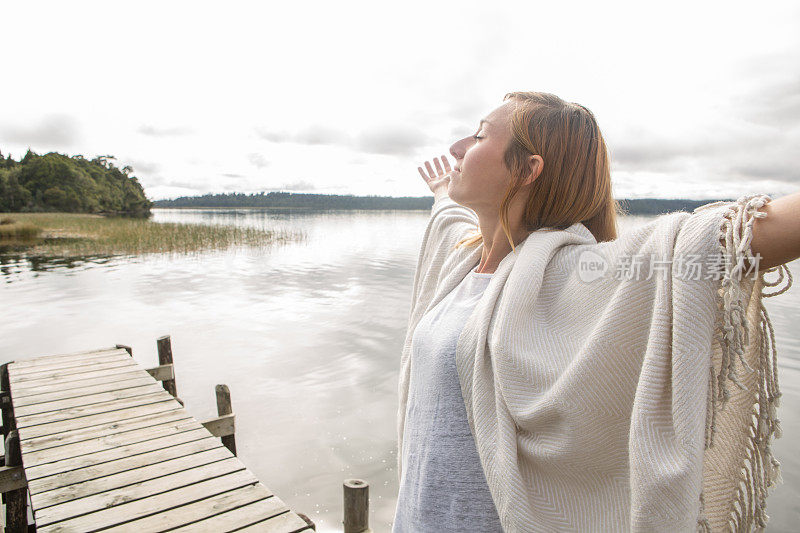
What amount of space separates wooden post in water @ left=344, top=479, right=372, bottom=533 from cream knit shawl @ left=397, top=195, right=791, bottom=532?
2.47m

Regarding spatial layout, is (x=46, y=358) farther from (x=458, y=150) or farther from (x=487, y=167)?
(x=487, y=167)

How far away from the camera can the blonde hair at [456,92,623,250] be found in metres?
1.48

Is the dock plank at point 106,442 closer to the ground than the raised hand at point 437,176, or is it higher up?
closer to the ground

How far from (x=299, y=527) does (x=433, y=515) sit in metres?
2.08

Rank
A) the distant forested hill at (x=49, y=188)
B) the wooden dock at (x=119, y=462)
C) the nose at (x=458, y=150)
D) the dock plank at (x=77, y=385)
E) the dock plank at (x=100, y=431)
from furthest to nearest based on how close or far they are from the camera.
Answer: the distant forested hill at (x=49, y=188) < the dock plank at (x=77, y=385) < the dock plank at (x=100, y=431) < the wooden dock at (x=119, y=462) < the nose at (x=458, y=150)

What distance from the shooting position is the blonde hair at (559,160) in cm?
148

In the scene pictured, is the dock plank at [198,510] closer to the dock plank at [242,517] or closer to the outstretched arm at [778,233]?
the dock plank at [242,517]

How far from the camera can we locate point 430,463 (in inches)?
58.9

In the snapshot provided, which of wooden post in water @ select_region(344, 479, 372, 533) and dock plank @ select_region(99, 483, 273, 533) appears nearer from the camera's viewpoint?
dock plank @ select_region(99, 483, 273, 533)

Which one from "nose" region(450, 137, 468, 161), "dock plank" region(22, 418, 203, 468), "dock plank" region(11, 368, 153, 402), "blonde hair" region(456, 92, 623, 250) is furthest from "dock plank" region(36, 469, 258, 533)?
"blonde hair" region(456, 92, 623, 250)

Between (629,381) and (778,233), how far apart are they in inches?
16.2

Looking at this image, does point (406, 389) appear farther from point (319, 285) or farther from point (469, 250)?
→ point (319, 285)

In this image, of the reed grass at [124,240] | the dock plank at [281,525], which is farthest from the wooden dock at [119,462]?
the reed grass at [124,240]

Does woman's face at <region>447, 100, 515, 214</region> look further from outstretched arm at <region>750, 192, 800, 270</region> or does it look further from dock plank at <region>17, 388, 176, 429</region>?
dock plank at <region>17, 388, 176, 429</region>
